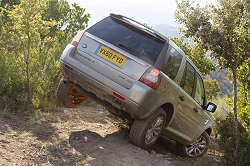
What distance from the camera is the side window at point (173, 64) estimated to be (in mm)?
5208

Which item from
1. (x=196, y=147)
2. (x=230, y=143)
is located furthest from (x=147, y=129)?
(x=196, y=147)

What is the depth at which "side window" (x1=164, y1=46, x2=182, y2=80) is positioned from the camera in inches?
205

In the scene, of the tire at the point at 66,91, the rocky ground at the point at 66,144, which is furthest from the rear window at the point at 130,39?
the rocky ground at the point at 66,144

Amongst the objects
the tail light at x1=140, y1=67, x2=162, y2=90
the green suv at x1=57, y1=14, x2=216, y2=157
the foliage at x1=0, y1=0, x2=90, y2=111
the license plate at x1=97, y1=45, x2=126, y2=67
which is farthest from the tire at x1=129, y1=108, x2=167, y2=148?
the foliage at x1=0, y1=0, x2=90, y2=111

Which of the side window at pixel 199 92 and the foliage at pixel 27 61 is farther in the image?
the foliage at pixel 27 61

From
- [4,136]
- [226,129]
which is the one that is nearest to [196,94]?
[226,129]

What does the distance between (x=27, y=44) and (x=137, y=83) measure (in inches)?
134

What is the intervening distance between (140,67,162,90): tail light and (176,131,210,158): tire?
9.12 ft

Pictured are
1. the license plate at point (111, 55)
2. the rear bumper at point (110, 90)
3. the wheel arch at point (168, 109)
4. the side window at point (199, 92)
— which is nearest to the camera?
the rear bumper at point (110, 90)

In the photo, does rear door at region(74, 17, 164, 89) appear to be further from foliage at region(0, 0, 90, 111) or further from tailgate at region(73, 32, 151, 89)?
foliage at region(0, 0, 90, 111)

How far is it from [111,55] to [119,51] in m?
0.14

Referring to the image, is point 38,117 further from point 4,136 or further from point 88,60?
point 88,60

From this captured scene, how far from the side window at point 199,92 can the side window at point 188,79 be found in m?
0.30

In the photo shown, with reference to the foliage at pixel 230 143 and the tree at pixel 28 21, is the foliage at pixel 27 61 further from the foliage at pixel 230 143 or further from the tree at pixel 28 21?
the foliage at pixel 230 143
